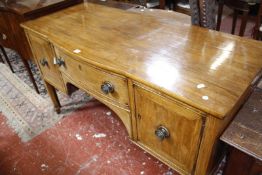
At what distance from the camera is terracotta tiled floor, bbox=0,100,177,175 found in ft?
4.37

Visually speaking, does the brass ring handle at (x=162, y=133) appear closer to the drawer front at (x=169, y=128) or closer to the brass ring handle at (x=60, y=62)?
the drawer front at (x=169, y=128)

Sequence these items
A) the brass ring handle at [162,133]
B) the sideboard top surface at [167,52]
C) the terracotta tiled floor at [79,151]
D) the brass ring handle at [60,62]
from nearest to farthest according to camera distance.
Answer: the sideboard top surface at [167,52], the brass ring handle at [162,133], the brass ring handle at [60,62], the terracotta tiled floor at [79,151]

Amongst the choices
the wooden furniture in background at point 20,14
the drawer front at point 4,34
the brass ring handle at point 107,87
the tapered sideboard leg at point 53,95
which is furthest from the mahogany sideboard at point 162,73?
the drawer front at point 4,34

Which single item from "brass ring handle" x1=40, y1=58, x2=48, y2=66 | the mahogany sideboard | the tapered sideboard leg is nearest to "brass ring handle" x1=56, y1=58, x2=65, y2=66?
the mahogany sideboard

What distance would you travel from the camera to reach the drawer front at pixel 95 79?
936 millimetres

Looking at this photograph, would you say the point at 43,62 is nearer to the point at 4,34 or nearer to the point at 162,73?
the point at 4,34

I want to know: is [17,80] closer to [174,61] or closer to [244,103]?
[174,61]

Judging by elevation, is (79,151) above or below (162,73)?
below

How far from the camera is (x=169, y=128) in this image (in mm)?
875

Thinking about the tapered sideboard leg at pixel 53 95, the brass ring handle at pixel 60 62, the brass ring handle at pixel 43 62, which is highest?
the brass ring handle at pixel 60 62

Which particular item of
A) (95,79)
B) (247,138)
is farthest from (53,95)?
(247,138)

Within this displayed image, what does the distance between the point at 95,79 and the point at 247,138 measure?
2.17 feet

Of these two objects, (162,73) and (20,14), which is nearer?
(162,73)

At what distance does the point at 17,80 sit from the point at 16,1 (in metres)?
0.84
